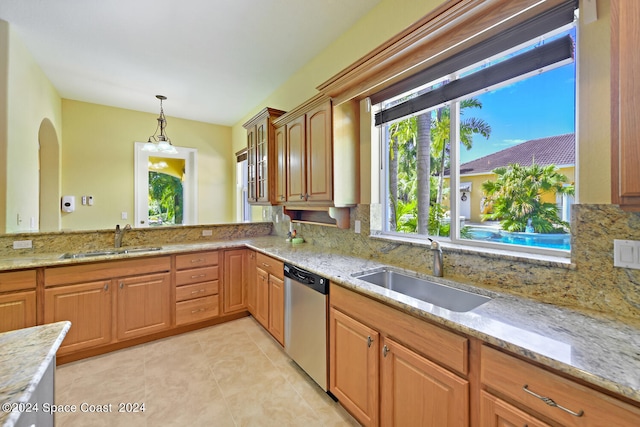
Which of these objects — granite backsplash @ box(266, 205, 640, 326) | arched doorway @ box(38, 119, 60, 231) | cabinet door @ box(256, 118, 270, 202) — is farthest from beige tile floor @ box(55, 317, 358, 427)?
arched doorway @ box(38, 119, 60, 231)

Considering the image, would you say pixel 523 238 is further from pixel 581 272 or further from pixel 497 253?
pixel 581 272

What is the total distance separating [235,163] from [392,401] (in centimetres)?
475

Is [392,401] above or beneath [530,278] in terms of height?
beneath

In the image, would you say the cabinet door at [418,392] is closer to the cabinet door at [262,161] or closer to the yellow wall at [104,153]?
the cabinet door at [262,161]

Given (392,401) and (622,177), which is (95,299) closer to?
(392,401)

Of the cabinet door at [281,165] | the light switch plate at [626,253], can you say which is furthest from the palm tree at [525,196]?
the cabinet door at [281,165]

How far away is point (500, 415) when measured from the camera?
0.95 metres

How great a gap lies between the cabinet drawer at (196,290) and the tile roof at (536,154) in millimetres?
2749

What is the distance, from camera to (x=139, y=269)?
2.56m

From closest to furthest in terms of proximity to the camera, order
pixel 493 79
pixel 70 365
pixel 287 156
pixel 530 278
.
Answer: pixel 530 278, pixel 493 79, pixel 70 365, pixel 287 156

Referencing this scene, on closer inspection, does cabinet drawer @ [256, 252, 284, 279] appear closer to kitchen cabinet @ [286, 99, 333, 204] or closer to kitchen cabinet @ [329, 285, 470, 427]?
kitchen cabinet @ [286, 99, 333, 204]

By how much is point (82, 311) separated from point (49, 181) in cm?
248

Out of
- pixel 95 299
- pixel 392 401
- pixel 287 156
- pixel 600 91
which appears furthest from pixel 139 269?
pixel 600 91

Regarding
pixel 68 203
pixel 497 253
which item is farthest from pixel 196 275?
pixel 497 253
